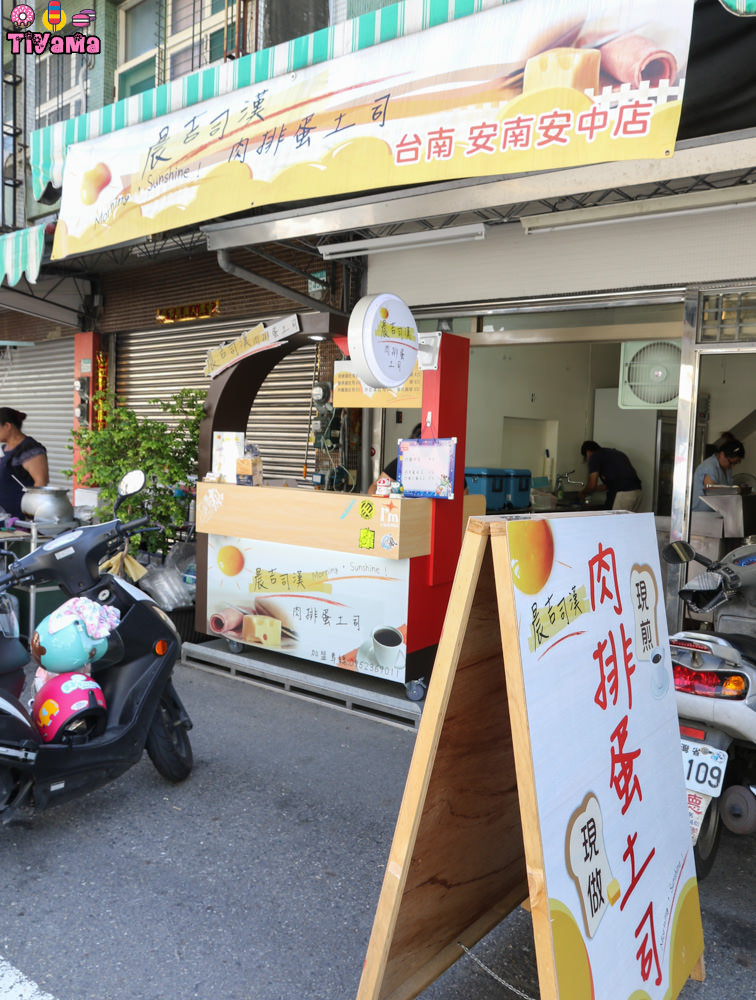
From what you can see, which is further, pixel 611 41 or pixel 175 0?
pixel 175 0

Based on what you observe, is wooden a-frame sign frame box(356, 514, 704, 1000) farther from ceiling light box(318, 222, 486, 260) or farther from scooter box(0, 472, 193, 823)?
ceiling light box(318, 222, 486, 260)

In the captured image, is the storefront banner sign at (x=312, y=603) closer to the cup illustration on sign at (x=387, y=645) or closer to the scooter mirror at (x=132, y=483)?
the cup illustration on sign at (x=387, y=645)

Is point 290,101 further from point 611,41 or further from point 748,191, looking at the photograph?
point 748,191

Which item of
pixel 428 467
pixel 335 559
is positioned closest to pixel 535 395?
pixel 428 467

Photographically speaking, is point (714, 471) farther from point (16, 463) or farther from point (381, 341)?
point (16, 463)

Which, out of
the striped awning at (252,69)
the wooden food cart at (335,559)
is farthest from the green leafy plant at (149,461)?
the striped awning at (252,69)

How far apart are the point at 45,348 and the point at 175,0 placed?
5156 mm

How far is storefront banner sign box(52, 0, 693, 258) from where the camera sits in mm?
3092

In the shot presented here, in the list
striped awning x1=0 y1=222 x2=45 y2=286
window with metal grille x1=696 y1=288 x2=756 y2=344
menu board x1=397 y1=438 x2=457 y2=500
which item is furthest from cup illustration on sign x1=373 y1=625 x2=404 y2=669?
striped awning x1=0 y1=222 x2=45 y2=286

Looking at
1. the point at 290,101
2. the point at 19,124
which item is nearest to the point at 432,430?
the point at 290,101

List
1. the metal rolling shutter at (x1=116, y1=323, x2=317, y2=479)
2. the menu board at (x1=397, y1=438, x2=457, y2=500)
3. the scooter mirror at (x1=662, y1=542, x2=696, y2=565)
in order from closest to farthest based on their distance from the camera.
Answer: the scooter mirror at (x1=662, y1=542, x2=696, y2=565), the menu board at (x1=397, y1=438, x2=457, y2=500), the metal rolling shutter at (x1=116, y1=323, x2=317, y2=479)

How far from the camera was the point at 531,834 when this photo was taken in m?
1.66

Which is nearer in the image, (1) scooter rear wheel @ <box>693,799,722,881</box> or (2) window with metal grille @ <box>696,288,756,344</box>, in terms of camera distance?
(1) scooter rear wheel @ <box>693,799,722,881</box>

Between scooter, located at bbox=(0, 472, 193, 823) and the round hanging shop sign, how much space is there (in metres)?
1.42
